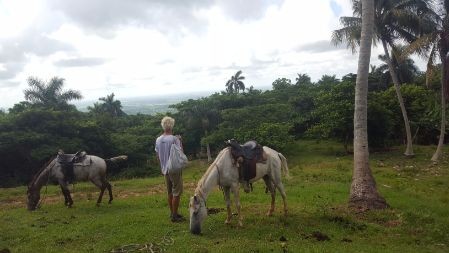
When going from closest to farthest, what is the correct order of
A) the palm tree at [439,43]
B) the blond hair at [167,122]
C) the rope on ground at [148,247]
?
the rope on ground at [148,247] < the blond hair at [167,122] < the palm tree at [439,43]

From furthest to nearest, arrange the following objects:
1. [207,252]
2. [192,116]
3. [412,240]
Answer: [192,116], [412,240], [207,252]

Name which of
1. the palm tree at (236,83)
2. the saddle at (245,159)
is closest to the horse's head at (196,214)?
the saddle at (245,159)

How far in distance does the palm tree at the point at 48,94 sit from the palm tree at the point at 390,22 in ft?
96.6

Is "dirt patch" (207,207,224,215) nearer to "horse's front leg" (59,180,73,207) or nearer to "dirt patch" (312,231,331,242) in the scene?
"dirt patch" (312,231,331,242)

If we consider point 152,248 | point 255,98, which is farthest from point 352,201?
point 255,98

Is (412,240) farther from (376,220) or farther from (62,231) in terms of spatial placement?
(62,231)

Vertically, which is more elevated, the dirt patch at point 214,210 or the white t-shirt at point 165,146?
the white t-shirt at point 165,146

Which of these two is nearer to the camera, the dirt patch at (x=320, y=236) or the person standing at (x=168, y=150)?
the dirt patch at (x=320, y=236)

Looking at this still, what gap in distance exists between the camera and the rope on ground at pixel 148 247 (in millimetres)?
8461

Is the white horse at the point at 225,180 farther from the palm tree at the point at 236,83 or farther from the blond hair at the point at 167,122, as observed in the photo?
the palm tree at the point at 236,83

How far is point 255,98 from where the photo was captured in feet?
173

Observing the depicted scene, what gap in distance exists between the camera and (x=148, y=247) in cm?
859

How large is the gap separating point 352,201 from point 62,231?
27.4 ft

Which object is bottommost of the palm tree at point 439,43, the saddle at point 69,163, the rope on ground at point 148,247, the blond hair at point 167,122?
the rope on ground at point 148,247
